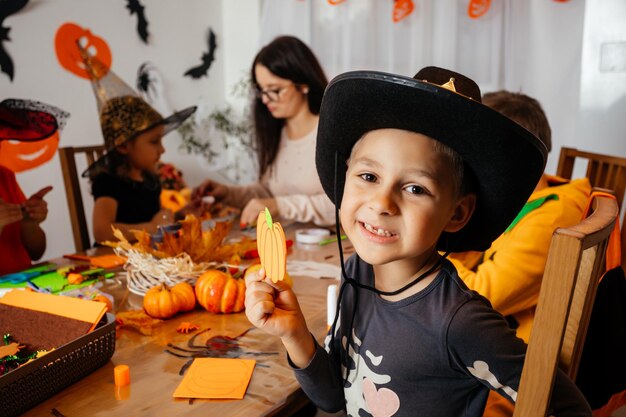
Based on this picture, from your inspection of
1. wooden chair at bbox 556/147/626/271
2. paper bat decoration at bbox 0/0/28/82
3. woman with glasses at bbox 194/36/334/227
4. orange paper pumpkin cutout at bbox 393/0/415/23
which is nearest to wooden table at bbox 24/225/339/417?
woman with glasses at bbox 194/36/334/227

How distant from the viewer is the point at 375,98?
731 millimetres

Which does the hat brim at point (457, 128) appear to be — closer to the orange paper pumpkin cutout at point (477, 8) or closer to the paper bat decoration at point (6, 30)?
the orange paper pumpkin cutout at point (477, 8)

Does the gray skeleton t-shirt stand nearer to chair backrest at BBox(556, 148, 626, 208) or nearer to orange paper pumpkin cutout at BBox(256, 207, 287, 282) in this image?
orange paper pumpkin cutout at BBox(256, 207, 287, 282)

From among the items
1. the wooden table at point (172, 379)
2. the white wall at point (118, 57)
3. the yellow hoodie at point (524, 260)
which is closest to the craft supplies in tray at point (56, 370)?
the wooden table at point (172, 379)

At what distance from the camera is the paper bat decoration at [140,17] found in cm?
345

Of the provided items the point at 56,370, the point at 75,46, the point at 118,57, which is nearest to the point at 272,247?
the point at 56,370

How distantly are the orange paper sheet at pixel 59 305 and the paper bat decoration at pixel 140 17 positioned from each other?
290 centimetres

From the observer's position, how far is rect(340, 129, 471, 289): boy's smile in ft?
2.45

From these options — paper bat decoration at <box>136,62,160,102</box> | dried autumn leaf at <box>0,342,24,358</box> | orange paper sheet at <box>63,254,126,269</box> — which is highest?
paper bat decoration at <box>136,62,160,102</box>

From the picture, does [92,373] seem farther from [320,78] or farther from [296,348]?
[320,78]

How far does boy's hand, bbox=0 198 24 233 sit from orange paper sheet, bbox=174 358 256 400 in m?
0.95

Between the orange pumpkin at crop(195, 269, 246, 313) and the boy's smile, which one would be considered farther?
the orange pumpkin at crop(195, 269, 246, 313)

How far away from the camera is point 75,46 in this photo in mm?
3143

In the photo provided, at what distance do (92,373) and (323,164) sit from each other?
563 mm
